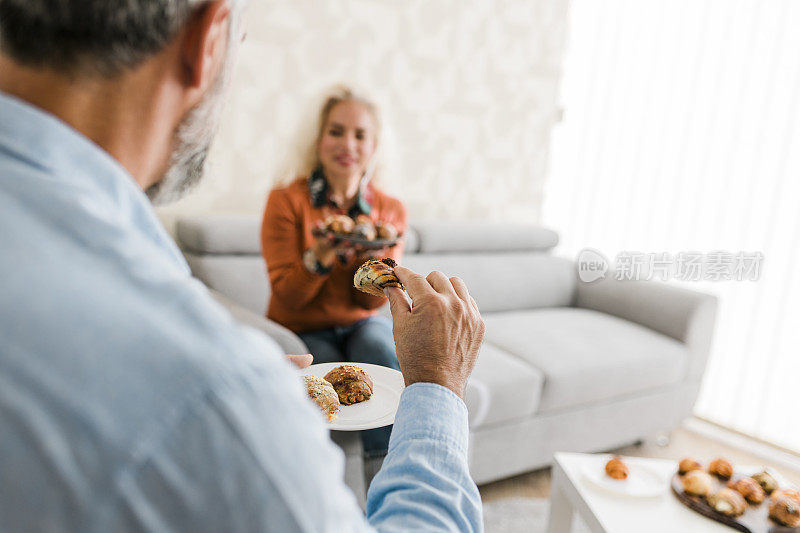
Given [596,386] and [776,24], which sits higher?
[776,24]

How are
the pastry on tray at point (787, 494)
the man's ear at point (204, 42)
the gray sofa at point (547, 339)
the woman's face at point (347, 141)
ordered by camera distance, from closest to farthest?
the man's ear at point (204, 42), the pastry on tray at point (787, 494), the woman's face at point (347, 141), the gray sofa at point (547, 339)

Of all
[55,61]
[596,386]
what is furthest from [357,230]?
[596,386]

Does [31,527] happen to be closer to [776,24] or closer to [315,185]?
[315,185]

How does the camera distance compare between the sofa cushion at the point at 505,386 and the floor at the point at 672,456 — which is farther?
the floor at the point at 672,456

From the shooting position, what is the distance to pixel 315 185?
1540 millimetres

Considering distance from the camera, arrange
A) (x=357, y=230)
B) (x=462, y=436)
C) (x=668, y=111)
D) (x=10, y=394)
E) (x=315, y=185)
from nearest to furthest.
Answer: (x=10, y=394)
(x=462, y=436)
(x=357, y=230)
(x=315, y=185)
(x=668, y=111)

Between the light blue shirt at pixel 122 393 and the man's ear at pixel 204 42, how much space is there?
Answer: 10 centimetres

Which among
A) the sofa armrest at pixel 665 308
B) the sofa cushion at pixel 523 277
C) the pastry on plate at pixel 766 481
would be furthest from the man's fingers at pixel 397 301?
the sofa armrest at pixel 665 308

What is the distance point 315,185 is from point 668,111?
193cm

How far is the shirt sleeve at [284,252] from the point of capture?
4.54 ft

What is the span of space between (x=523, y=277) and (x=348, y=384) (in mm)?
1609

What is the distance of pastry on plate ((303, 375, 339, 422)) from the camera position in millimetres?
546

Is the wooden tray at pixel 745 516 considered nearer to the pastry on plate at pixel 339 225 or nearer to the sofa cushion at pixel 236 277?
the pastry on plate at pixel 339 225

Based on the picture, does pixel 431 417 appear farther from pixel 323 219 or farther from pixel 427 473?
pixel 323 219
